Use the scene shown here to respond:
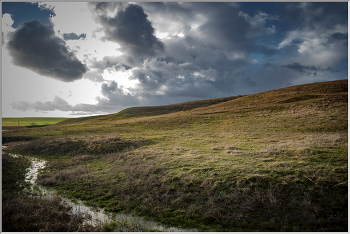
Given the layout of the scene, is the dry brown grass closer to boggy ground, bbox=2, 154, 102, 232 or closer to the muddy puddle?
the muddy puddle

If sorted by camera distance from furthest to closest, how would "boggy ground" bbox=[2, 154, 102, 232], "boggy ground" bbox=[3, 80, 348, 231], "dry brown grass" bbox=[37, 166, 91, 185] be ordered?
"dry brown grass" bbox=[37, 166, 91, 185] < "boggy ground" bbox=[3, 80, 348, 231] < "boggy ground" bbox=[2, 154, 102, 232]

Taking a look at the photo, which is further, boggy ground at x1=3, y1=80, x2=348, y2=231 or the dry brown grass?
the dry brown grass

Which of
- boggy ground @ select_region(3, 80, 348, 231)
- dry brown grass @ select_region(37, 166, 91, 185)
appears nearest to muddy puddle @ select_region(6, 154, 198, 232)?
boggy ground @ select_region(3, 80, 348, 231)

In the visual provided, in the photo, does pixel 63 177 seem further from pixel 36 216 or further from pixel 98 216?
pixel 98 216

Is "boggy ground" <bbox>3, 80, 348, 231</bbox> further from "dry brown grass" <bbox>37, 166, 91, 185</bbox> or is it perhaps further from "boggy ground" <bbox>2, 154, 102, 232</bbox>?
"boggy ground" <bbox>2, 154, 102, 232</bbox>

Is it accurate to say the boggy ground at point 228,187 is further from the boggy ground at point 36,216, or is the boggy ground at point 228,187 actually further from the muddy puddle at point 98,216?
the boggy ground at point 36,216

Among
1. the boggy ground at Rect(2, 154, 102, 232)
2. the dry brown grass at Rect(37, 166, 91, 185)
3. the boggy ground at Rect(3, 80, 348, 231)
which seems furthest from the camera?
the dry brown grass at Rect(37, 166, 91, 185)

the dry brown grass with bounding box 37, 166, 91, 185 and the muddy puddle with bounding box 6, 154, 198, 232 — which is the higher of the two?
the dry brown grass with bounding box 37, 166, 91, 185

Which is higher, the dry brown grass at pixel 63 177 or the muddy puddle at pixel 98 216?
the dry brown grass at pixel 63 177

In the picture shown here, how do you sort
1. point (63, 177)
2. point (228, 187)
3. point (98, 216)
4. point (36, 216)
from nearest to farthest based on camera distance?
1. point (36, 216)
2. point (98, 216)
3. point (228, 187)
4. point (63, 177)

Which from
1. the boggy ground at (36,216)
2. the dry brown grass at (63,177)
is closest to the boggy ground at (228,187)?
the dry brown grass at (63,177)

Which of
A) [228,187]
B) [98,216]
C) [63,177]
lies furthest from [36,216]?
[228,187]

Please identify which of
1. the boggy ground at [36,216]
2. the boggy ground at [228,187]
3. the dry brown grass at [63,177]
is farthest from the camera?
the dry brown grass at [63,177]

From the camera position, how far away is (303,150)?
56.0ft
